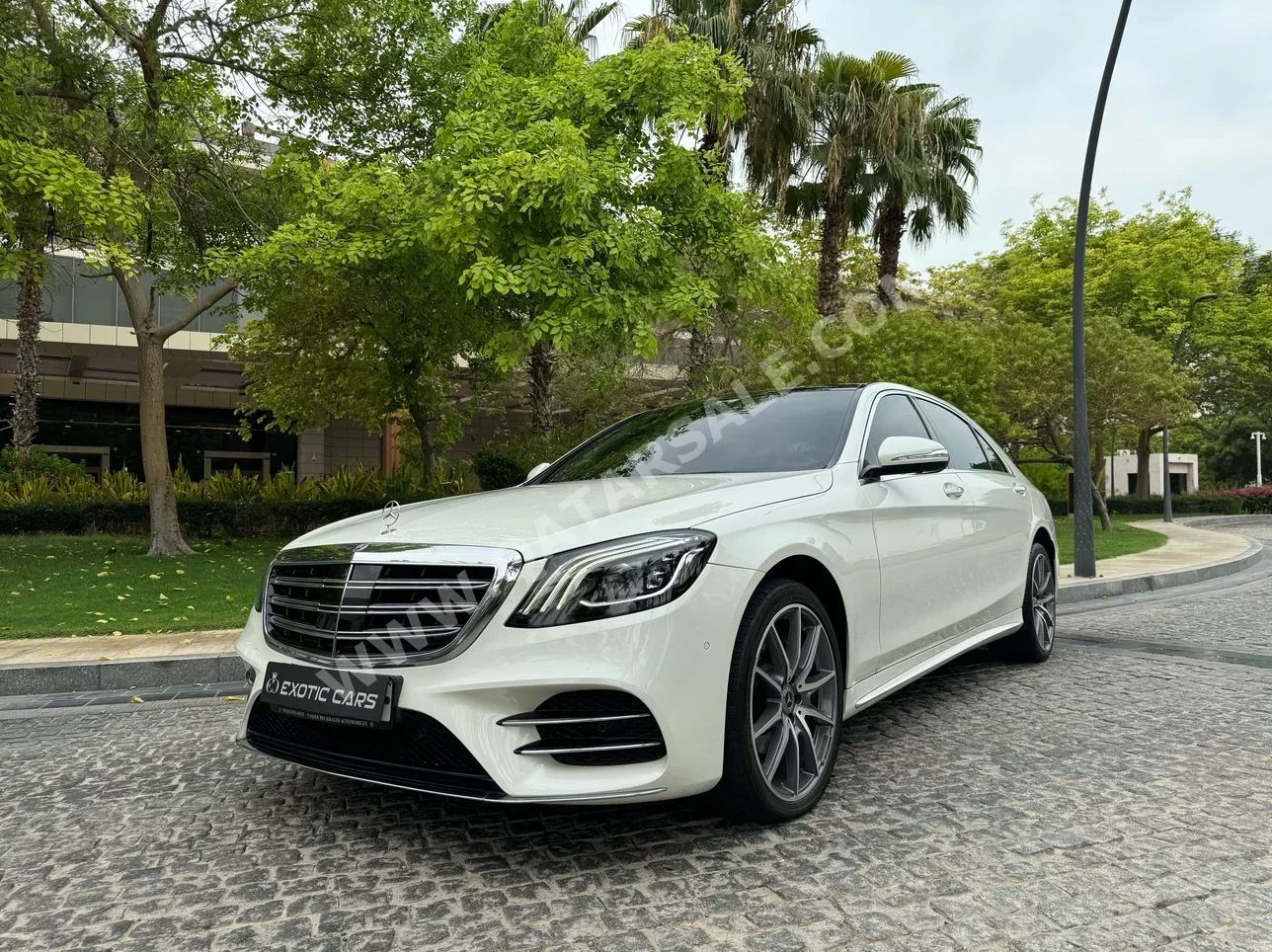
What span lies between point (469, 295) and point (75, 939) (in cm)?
722

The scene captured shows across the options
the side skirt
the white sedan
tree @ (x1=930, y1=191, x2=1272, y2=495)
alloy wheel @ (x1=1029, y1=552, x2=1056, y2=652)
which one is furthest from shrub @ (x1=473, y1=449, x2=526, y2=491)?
tree @ (x1=930, y1=191, x2=1272, y2=495)

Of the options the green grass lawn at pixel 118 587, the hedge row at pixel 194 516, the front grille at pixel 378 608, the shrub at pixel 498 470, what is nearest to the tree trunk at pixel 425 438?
the shrub at pixel 498 470

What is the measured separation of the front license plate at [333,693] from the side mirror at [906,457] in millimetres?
2030

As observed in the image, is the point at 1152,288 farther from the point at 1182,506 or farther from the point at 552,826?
the point at 552,826

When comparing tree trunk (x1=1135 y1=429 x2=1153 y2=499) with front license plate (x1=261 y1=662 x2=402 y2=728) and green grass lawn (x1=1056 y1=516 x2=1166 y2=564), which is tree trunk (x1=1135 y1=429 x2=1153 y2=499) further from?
front license plate (x1=261 y1=662 x2=402 y2=728)

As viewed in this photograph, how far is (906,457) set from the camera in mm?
3643

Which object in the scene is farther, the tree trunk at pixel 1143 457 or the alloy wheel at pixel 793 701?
the tree trunk at pixel 1143 457

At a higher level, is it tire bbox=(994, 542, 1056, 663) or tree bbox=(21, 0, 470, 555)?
tree bbox=(21, 0, 470, 555)

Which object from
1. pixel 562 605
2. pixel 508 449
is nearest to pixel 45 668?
pixel 562 605

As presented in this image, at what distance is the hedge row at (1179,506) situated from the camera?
33.2 metres

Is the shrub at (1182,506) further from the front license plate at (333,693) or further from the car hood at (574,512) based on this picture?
the front license plate at (333,693)

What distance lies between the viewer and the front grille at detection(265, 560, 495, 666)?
2.60 metres

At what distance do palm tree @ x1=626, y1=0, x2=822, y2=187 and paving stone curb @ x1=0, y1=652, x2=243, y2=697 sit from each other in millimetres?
13259

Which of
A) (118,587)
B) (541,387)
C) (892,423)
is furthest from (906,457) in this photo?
(541,387)
